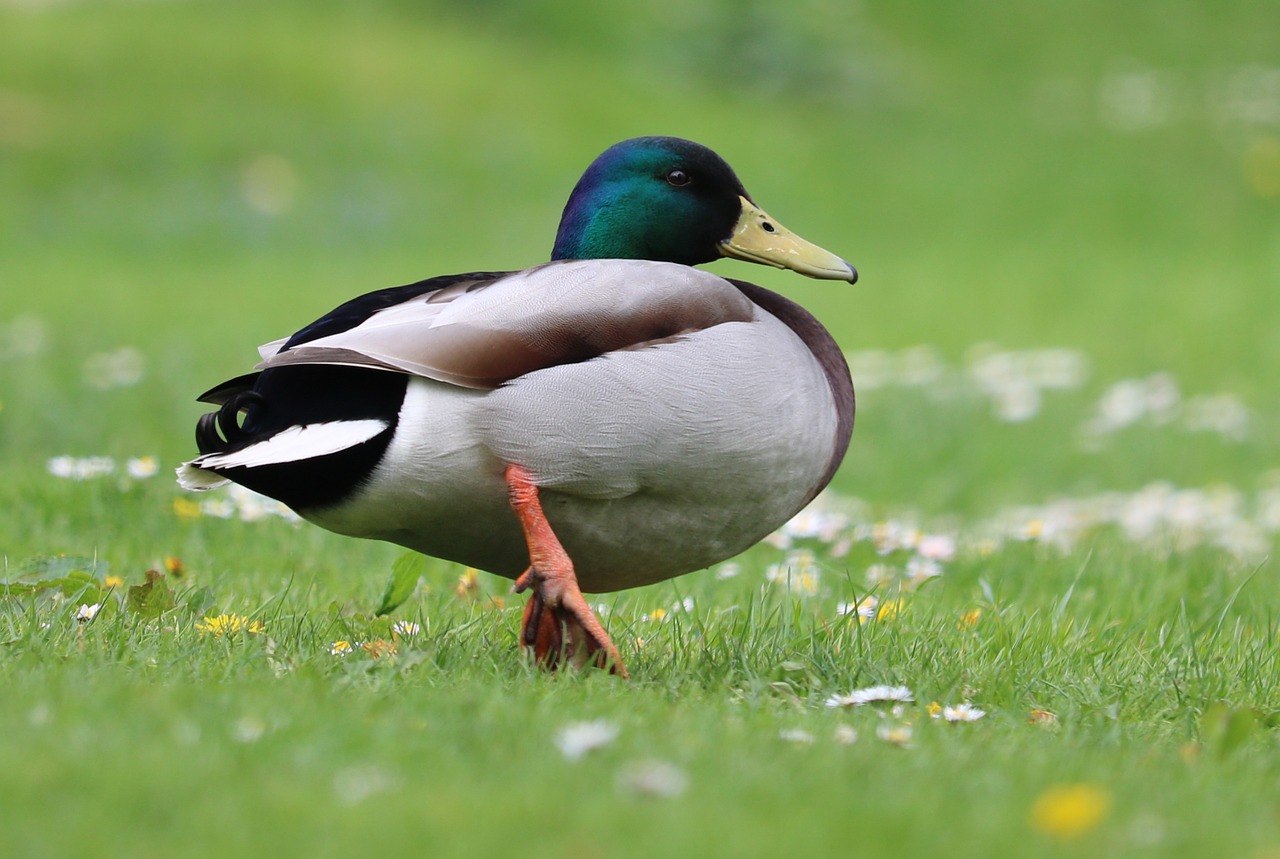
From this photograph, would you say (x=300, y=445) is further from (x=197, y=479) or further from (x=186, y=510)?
(x=186, y=510)

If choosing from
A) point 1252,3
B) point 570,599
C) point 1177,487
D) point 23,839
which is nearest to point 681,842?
point 23,839

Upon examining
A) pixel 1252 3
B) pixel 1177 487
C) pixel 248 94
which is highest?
pixel 1252 3

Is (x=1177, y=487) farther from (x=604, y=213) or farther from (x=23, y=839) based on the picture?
(x=23, y=839)

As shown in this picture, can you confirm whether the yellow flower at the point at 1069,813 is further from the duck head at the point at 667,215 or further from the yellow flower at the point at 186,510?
the yellow flower at the point at 186,510

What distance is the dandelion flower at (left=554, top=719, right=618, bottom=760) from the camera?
216 cm

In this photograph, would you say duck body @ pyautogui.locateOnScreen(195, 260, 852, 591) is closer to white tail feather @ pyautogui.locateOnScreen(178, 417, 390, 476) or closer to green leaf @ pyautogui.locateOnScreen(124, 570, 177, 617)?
white tail feather @ pyautogui.locateOnScreen(178, 417, 390, 476)

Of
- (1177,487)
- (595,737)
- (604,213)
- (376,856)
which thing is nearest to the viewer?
→ (376,856)

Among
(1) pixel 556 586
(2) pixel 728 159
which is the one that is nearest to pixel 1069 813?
(1) pixel 556 586

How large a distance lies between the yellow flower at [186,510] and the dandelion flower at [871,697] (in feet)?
7.00

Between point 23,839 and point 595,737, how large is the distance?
0.73m

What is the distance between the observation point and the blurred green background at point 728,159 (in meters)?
7.27

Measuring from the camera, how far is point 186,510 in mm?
4238

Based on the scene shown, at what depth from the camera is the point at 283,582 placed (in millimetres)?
3748

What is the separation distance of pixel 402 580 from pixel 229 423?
579 mm
